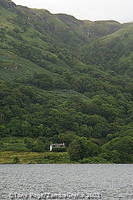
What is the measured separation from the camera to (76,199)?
305ft

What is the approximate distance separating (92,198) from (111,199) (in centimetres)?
424

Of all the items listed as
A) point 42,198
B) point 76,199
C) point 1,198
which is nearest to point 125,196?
point 76,199

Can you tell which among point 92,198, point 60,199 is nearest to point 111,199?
point 92,198

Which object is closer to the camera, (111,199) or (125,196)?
(111,199)

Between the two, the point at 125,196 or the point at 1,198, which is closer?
the point at 1,198

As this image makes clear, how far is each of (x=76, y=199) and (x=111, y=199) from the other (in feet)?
26.6

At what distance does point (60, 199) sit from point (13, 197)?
35.8 ft

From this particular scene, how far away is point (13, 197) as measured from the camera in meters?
94.5

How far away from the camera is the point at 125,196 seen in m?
101

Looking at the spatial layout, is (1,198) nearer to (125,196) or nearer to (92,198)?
Answer: (92,198)

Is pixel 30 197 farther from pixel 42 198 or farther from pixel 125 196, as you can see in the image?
pixel 125 196

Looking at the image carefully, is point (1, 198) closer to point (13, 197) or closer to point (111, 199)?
point (13, 197)

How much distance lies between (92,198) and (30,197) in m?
14.0

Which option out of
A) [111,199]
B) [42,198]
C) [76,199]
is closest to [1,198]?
[42,198]
